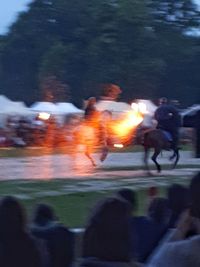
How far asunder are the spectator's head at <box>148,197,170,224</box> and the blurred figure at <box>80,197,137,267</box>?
2.43 metres

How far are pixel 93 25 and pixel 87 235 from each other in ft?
205

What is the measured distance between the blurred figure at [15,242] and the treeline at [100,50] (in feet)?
161

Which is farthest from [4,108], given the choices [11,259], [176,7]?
[11,259]

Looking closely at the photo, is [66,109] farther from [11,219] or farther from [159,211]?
[11,219]

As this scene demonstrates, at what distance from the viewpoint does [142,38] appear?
215ft

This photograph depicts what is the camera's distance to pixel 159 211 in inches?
348

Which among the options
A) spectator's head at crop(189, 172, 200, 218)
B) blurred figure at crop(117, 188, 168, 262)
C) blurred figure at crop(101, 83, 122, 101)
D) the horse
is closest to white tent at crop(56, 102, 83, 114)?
blurred figure at crop(101, 83, 122, 101)

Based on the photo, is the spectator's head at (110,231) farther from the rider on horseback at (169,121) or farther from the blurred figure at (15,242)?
the rider on horseback at (169,121)

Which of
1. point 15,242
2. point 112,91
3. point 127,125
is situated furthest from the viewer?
point 127,125

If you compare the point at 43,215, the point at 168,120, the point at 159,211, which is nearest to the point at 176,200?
the point at 159,211

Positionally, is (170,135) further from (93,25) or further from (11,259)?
(93,25)

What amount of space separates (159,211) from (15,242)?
8.67 feet

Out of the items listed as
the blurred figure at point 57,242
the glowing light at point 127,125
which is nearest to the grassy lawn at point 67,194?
the blurred figure at point 57,242

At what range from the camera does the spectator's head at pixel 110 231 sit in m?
6.16
